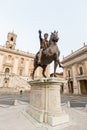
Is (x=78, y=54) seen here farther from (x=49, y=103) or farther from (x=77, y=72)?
(x=49, y=103)

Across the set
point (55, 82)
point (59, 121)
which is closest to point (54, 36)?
point (55, 82)

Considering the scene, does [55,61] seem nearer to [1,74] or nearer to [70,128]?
[70,128]

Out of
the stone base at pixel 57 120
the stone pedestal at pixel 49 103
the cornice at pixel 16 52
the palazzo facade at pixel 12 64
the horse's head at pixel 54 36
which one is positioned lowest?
the stone base at pixel 57 120

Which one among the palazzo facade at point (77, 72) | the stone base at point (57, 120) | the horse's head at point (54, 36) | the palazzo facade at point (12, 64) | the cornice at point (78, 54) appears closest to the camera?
the stone base at point (57, 120)

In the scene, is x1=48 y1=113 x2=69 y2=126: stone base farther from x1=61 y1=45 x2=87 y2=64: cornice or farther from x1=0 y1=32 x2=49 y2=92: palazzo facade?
x1=0 y1=32 x2=49 y2=92: palazzo facade

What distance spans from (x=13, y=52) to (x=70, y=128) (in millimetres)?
39304

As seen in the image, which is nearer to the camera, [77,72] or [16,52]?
[77,72]

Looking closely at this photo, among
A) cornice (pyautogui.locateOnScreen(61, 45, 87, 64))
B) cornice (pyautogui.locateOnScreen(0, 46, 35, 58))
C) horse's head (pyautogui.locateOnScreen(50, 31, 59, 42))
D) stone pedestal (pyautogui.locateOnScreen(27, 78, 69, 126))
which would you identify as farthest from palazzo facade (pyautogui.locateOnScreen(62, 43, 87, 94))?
stone pedestal (pyautogui.locateOnScreen(27, 78, 69, 126))

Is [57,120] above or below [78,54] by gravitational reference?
below

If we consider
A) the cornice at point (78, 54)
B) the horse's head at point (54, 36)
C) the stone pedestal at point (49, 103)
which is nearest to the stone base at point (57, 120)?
the stone pedestal at point (49, 103)

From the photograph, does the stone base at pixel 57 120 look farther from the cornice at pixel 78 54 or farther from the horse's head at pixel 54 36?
the cornice at pixel 78 54

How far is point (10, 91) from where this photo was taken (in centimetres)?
2936

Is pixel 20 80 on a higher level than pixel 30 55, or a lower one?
lower

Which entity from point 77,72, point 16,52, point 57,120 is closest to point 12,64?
point 16,52
